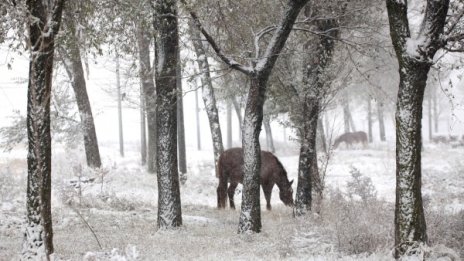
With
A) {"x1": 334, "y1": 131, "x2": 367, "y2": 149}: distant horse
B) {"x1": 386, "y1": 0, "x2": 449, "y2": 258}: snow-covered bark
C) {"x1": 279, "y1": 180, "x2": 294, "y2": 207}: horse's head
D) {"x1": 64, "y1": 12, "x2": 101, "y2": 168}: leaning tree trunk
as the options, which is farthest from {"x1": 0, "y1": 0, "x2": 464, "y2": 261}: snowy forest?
{"x1": 334, "y1": 131, "x2": 367, "y2": 149}: distant horse

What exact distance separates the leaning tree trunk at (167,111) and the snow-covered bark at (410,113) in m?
4.39

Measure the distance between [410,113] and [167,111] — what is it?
4807 millimetres

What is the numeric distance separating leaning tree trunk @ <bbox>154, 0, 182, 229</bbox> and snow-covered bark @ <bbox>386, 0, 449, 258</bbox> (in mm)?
4387

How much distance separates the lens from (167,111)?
380 inches

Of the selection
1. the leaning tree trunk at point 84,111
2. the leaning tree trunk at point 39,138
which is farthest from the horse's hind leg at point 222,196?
the leaning tree trunk at point 39,138

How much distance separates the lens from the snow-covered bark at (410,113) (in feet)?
21.4

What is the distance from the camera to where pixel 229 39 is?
34.6 ft

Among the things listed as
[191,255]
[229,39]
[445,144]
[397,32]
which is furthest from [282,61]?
[445,144]

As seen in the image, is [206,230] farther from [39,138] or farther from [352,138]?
[352,138]

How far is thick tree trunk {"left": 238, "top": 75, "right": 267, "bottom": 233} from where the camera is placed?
30.1ft

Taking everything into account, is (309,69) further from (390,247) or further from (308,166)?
(390,247)

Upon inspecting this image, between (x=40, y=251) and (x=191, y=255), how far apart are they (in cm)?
221

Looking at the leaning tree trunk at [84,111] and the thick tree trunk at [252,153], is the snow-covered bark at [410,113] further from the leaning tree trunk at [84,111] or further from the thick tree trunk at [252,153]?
the leaning tree trunk at [84,111]

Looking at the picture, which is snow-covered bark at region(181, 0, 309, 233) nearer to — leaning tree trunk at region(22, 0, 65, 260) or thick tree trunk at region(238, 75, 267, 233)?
thick tree trunk at region(238, 75, 267, 233)
